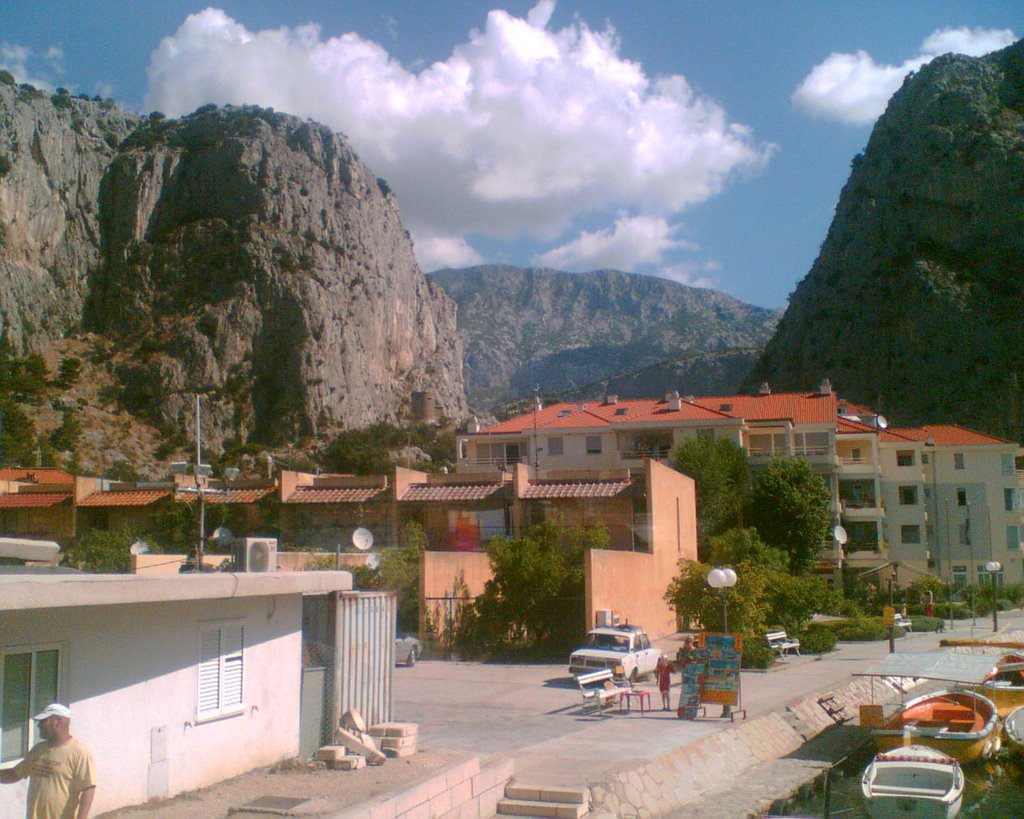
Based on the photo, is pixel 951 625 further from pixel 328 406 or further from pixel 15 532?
pixel 328 406

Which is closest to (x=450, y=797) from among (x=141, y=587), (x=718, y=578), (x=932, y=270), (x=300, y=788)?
(x=300, y=788)

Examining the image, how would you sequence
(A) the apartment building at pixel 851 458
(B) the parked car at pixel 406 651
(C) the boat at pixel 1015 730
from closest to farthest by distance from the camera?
1. (C) the boat at pixel 1015 730
2. (B) the parked car at pixel 406 651
3. (A) the apartment building at pixel 851 458

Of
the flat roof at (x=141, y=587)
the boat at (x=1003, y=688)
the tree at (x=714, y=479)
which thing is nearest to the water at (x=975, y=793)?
the boat at (x=1003, y=688)

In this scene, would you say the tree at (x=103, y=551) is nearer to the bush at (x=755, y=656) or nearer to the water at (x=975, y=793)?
the bush at (x=755, y=656)

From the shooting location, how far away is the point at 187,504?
3991 centimetres

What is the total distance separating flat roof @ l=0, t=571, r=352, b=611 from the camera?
25.8 feet

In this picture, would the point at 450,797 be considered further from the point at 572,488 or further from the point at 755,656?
the point at 572,488

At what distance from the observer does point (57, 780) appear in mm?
7000

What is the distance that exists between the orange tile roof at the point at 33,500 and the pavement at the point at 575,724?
81.3 feet

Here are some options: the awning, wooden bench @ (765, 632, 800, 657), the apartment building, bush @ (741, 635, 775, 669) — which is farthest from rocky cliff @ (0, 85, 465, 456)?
the awning

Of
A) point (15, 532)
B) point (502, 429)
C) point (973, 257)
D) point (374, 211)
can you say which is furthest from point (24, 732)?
point (374, 211)

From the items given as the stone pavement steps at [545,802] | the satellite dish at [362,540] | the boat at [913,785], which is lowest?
the boat at [913,785]

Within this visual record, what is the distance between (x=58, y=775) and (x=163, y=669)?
318 cm

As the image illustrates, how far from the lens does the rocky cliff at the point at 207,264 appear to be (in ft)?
343
